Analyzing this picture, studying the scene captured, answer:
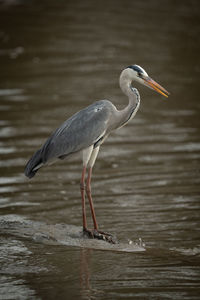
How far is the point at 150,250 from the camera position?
8.01m

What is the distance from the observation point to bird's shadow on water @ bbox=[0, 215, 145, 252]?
804 cm

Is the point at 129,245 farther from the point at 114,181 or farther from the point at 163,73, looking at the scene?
the point at 163,73

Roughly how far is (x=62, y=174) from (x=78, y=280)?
442 centimetres

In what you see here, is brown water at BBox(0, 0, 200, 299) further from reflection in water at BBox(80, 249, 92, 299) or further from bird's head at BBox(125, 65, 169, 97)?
bird's head at BBox(125, 65, 169, 97)

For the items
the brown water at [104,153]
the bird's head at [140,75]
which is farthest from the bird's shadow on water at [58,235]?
the bird's head at [140,75]

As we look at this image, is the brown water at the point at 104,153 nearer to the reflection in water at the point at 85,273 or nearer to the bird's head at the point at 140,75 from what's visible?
the reflection in water at the point at 85,273

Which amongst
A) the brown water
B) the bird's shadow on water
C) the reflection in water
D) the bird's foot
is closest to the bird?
the bird's foot

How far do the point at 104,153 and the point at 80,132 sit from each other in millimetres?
4029

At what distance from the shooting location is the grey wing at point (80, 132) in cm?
834

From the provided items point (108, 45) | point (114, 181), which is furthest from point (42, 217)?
point (108, 45)

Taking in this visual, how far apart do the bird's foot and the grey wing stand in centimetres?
99

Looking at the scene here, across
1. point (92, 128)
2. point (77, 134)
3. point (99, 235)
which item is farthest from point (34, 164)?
point (99, 235)

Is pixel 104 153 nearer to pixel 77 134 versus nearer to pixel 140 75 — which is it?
pixel 77 134

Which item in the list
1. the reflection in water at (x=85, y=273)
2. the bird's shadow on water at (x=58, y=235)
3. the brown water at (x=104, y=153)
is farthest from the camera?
the bird's shadow on water at (x=58, y=235)
